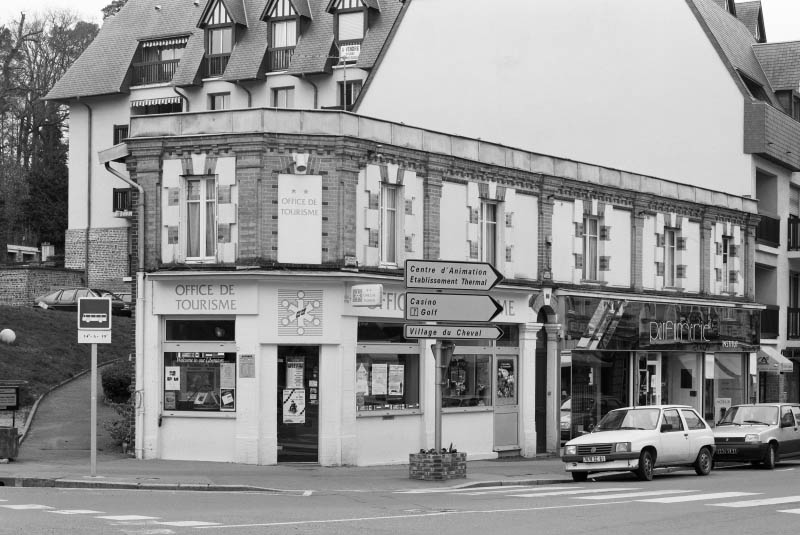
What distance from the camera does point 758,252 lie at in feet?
145

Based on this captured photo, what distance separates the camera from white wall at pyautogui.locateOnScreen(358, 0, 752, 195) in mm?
43281

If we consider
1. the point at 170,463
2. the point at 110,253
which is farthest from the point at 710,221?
the point at 110,253

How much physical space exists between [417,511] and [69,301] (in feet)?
103

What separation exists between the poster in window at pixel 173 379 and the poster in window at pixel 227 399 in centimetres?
102

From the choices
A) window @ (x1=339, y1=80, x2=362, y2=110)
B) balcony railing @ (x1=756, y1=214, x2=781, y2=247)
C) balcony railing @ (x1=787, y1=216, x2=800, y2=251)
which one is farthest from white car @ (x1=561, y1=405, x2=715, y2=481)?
window @ (x1=339, y1=80, x2=362, y2=110)

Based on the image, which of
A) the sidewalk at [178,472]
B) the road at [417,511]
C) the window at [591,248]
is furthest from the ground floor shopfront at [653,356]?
the road at [417,511]

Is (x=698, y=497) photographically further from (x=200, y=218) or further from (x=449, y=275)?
(x=200, y=218)

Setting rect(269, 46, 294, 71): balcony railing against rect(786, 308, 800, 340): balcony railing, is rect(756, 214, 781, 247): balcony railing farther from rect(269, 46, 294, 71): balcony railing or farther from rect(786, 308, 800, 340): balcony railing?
rect(269, 46, 294, 71): balcony railing

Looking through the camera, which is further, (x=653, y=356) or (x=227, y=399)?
(x=653, y=356)

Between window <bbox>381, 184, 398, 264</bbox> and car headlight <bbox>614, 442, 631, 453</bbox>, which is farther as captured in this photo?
window <bbox>381, 184, 398, 264</bbox>

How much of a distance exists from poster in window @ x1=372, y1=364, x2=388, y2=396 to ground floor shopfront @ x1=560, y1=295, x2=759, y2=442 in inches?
256

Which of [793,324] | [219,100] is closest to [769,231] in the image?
[793,324]

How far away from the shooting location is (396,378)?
27.4 m

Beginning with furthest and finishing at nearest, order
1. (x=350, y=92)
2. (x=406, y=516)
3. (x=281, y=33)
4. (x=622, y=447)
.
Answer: (x=281, y=33)
(x=350, y=92)
(x=622, y=447)
(x=406, y=516)
